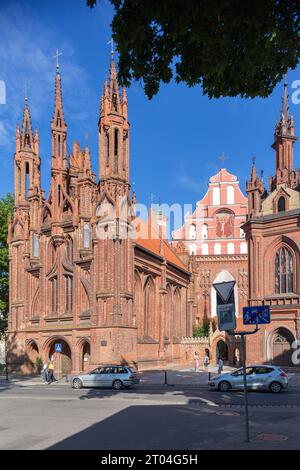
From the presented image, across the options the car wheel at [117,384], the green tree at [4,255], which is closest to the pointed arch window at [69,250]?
the green tree at [4,255]

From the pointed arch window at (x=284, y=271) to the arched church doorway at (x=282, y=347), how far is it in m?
3.15

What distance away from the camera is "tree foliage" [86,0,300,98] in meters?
8.56

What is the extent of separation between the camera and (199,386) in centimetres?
2827

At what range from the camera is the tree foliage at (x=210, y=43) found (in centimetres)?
856

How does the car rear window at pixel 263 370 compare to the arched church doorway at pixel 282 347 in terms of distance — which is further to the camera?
the arched church doorway at pixel 282 347

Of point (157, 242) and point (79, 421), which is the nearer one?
point (79, 421)

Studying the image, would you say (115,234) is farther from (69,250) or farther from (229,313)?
(229,313)

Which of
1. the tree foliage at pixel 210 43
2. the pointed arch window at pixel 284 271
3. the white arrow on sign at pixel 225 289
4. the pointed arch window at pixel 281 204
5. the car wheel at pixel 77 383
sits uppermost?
the pointed arch window at pixel 281 204

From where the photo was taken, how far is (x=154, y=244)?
53.9m

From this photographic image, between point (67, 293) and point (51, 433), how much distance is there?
92.4ft

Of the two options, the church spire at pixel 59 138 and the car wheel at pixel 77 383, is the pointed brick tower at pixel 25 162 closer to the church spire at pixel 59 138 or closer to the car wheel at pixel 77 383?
the church spire at pixel 59 138

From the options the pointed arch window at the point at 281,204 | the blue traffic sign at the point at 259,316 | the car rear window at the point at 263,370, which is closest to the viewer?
the blue traffic sign at the point at 259,316
